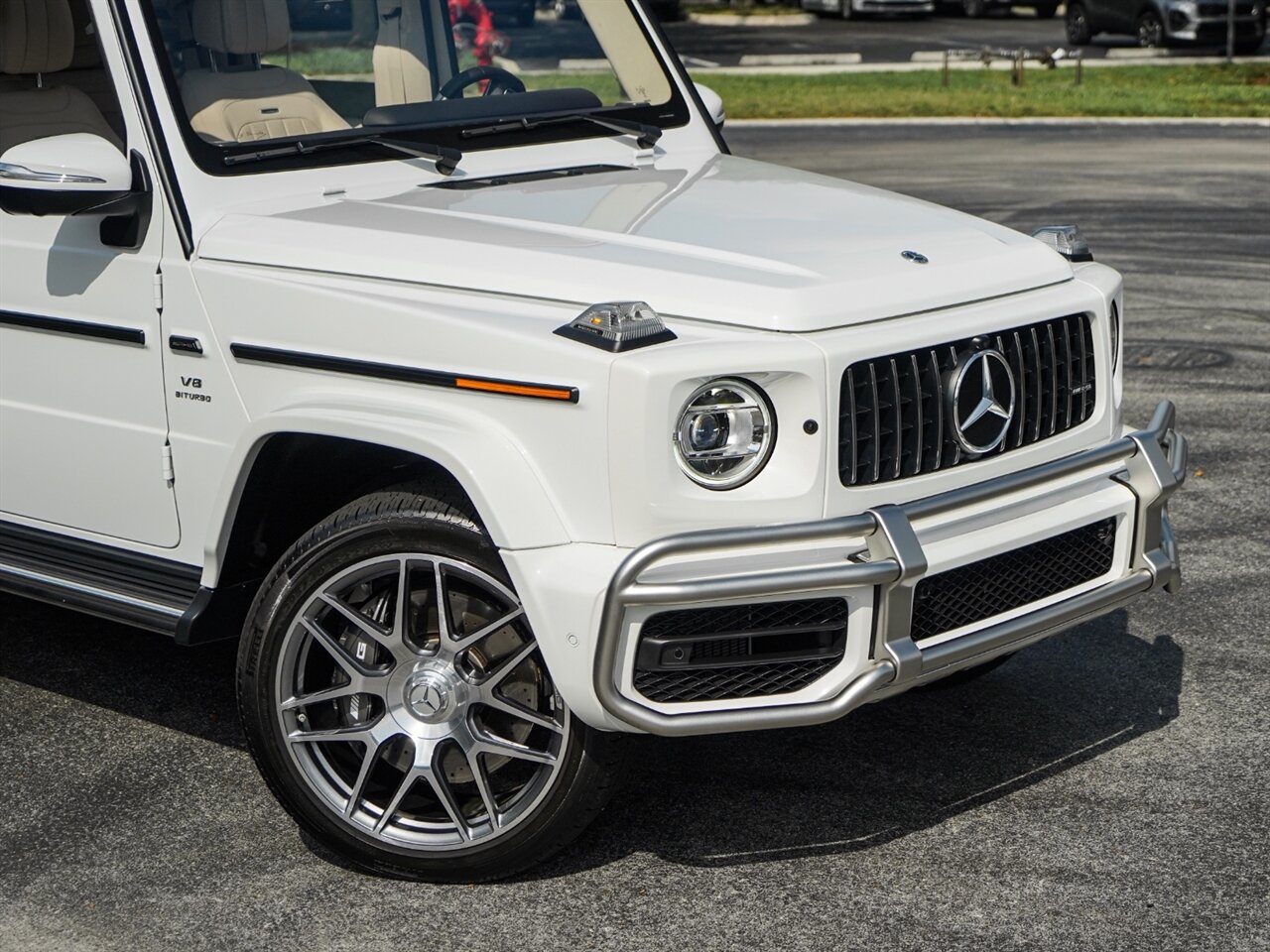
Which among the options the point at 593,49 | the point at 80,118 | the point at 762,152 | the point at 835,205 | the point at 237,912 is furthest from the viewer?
the point at 762,152

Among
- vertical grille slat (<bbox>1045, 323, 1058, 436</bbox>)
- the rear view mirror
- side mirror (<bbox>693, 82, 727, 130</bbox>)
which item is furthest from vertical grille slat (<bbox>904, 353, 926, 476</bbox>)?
side mirror (<bbox>693, 82, 727, 130</bbox>)

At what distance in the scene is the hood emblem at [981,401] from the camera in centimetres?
382

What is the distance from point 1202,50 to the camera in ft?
93.1

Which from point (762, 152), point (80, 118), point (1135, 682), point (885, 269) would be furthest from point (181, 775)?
point (762, 152)

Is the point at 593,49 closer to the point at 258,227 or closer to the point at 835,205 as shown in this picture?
the point at 835,205

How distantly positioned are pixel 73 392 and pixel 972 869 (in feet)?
7.91

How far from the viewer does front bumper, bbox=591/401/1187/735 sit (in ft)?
11.1

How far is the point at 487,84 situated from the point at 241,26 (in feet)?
2.42

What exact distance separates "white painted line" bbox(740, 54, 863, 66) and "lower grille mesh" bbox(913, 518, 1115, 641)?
24.4 metres

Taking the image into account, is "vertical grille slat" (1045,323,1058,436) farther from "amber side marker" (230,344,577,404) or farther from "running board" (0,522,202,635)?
"running board" (0,522,202,635)

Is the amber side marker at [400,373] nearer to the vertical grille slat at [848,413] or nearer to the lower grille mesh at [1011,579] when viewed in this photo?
the vertical grille slat at [848,413]

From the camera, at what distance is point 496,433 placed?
3.59 meters

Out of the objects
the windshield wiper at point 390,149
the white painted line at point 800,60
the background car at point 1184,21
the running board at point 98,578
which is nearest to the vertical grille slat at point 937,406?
the windshield wiper at point 390,149

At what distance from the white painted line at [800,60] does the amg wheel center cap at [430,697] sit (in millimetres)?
24785
